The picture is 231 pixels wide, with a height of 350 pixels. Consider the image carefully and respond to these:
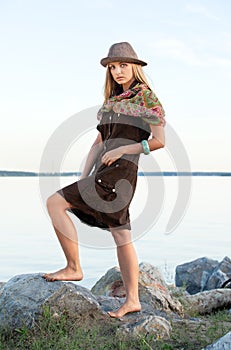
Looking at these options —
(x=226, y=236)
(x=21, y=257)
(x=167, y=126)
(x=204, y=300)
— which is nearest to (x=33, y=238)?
(x=21, y=257)

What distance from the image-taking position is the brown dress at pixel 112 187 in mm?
5949

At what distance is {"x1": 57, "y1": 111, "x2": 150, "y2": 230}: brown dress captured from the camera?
5.95 meters

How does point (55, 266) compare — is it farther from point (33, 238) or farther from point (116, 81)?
point (116, 81)

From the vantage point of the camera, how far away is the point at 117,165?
6.00m

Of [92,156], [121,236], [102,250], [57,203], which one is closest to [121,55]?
[92,156]

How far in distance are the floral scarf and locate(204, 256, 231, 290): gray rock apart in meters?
3.75

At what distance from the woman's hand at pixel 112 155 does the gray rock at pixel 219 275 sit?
3699 mm

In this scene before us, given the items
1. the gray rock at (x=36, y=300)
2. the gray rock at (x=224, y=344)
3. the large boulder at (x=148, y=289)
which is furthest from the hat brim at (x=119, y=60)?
the gray rock at (x=224, y=344)

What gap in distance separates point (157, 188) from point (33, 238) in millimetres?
10893

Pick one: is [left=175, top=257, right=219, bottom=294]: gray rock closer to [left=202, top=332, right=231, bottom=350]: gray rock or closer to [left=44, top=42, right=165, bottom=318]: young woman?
[left=44, top=42, right=165, bottom=318]: young woman

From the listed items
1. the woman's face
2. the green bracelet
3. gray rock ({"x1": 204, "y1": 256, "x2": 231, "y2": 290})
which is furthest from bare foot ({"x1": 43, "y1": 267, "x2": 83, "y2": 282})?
gray rock ({"x1": 204, "y1": 256, "x2": 231, "y2": 290})

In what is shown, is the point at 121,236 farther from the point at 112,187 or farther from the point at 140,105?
the point at 140,105

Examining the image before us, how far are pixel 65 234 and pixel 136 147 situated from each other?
0.97m

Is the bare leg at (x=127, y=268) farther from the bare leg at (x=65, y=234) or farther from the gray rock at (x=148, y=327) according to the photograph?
the bare leg at (x=65, y=234)
